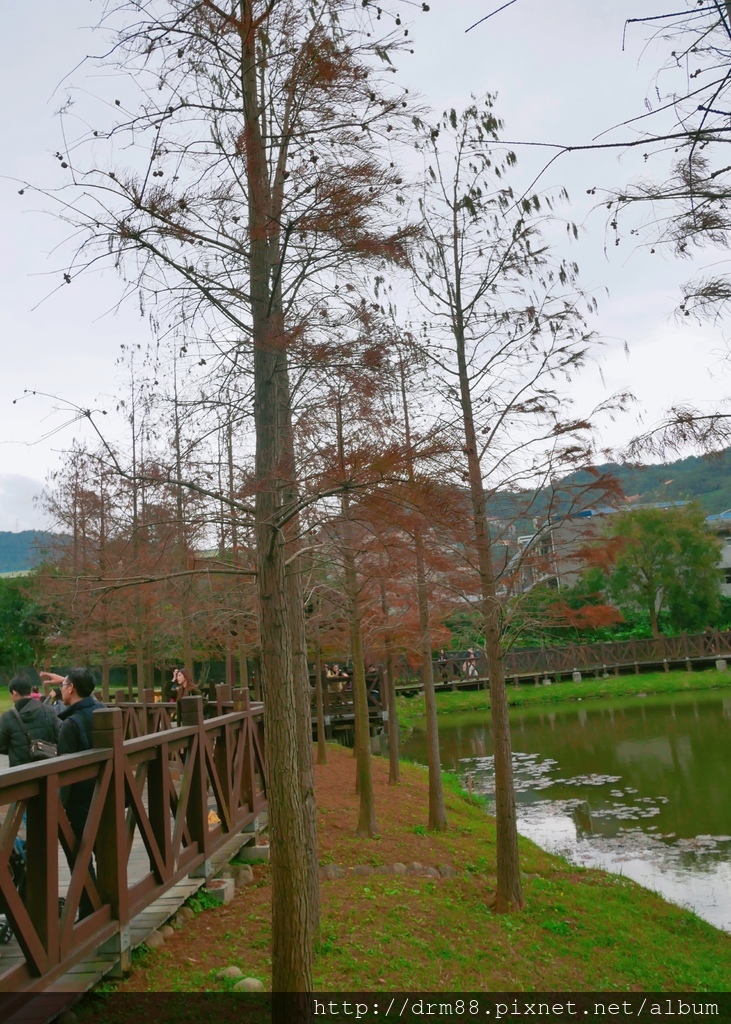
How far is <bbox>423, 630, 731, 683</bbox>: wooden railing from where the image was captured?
138 ft

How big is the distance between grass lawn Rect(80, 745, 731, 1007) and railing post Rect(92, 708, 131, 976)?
0.24 meters

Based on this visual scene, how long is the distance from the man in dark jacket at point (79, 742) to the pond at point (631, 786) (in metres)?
7.99

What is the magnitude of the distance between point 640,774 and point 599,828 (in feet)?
17.9

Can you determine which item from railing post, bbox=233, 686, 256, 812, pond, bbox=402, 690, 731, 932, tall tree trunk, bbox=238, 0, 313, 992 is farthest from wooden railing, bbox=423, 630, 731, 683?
tall tree trunk, bbox=238, 0, 313, 992

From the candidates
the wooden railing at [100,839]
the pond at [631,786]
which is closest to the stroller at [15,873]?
the wooden railing at [100,839]

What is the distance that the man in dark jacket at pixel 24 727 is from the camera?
227 inches

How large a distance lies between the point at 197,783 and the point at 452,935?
285cm

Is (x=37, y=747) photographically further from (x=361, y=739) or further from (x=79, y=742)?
(x=361, y=739)

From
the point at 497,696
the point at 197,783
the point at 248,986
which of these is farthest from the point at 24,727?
the point at 497,696

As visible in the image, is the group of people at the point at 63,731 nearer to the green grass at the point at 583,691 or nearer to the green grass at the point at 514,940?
the green grass at the point at 514,940

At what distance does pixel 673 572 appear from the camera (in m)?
43.6

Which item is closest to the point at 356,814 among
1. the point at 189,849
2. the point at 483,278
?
the point at 189,849

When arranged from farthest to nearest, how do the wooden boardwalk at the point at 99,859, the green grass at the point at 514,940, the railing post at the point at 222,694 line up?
the railing post at the point at 222,694 → the green grass at the point at 514,940 → the wooden boardwalk at the point at 99,859
